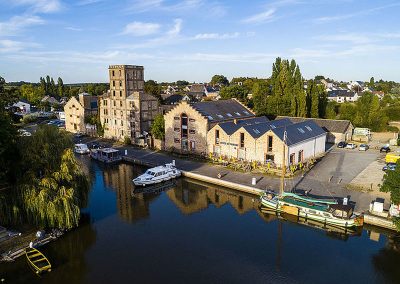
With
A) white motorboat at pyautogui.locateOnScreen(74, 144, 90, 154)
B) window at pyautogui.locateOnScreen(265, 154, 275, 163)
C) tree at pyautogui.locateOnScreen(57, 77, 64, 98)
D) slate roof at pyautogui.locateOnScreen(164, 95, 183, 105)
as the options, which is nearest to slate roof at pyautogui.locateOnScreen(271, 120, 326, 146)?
window at pyautogui.locateOnScreen(265, 154, 275, 163)

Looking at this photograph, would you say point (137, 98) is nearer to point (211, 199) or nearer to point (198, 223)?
point (211, 199)

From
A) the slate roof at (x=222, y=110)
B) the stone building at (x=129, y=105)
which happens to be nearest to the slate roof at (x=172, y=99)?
the stone building at (x=129, y=105)

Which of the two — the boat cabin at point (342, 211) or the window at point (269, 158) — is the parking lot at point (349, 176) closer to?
the boat cabin at point (342, 211)

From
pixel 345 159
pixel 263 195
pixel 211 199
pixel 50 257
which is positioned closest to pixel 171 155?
pixel 211 199

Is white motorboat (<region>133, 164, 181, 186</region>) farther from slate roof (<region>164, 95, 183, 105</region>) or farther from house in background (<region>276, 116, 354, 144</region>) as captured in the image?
slate roof (<region>164, 95, 183, 105</region>)

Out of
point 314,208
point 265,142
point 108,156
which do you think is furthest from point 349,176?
point 108,156

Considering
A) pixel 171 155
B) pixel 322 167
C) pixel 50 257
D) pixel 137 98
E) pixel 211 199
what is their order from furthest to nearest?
pixel 137 98
pixel 171 155
pixel 322 167
pixel 211 199
pixel 50 257
